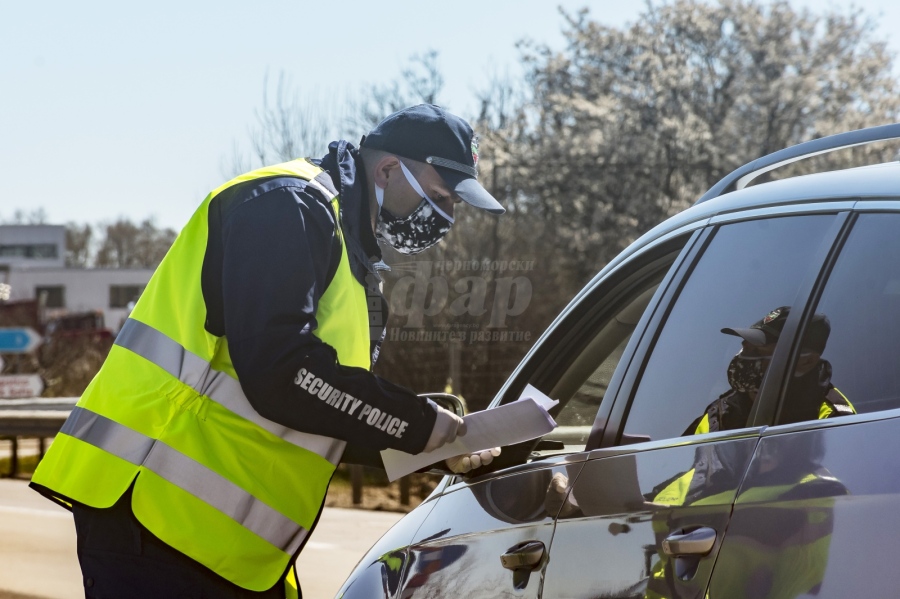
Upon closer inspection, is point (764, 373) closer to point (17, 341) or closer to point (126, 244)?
point (17, 341)

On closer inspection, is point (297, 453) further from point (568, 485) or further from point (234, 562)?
point (568, 485)

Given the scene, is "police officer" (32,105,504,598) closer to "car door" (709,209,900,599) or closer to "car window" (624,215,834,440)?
"car window" (624,215,834,440)

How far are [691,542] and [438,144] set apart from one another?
127 centimetres

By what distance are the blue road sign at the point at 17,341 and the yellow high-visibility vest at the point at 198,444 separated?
32.1 meters

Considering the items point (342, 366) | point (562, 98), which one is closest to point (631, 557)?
point (342, 366)

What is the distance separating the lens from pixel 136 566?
8.01ft

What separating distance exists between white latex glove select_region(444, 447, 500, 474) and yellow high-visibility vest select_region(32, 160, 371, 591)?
0.33m

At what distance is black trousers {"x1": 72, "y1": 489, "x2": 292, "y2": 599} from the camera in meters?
2.43

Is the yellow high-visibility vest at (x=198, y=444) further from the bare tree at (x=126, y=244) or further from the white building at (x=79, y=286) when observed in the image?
the bare tree at (x=126, y=244)

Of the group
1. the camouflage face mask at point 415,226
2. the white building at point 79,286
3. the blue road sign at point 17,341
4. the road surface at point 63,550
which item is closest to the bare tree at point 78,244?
the white building at point 79,286

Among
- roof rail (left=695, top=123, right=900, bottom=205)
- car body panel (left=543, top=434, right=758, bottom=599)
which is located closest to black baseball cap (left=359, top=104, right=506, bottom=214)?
roof rail (left=695, top=123, right=900, bottom=205)

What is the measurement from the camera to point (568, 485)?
235cm

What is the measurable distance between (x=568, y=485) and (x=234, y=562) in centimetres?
71

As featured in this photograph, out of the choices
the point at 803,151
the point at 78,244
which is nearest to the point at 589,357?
the point at 803,151
